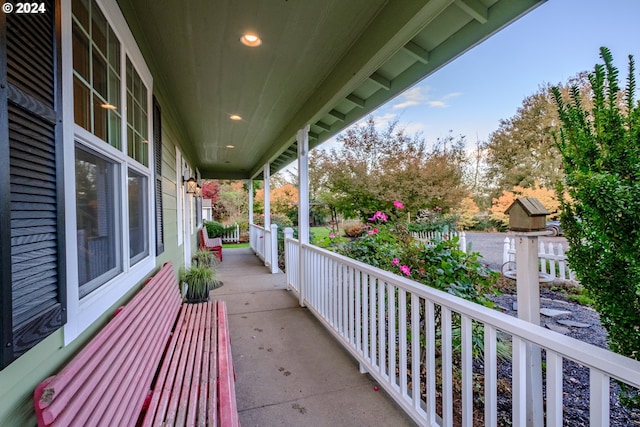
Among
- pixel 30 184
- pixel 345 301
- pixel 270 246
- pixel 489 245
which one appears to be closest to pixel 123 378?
pixel 30 184

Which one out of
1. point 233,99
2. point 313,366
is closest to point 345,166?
point 233,99

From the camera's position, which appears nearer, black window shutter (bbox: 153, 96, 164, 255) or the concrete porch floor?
the concrete porch floor

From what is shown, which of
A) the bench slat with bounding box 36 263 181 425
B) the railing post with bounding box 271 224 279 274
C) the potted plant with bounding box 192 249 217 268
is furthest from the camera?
the railing post with bounding box 271 224 279 274

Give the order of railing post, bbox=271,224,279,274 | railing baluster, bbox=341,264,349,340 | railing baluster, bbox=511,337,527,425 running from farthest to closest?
railing post, bbox=271,224,279,274 < railing baluster, bbox=341,264,349,340 < railing baluster, bbox=511,337,527,425

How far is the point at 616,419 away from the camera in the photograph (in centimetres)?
172

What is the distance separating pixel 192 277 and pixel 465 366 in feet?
12.2

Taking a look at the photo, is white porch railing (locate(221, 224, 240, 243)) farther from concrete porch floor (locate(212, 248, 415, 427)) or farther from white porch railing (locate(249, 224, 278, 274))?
concrete porch floor (locate(212, 248, 415, 427))

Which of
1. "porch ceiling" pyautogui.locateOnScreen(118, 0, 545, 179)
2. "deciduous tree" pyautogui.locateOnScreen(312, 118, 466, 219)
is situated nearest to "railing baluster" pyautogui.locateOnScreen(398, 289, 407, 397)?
"porch ceiling" pyautogui.locateOnScreen(118, 0, 545, 179)

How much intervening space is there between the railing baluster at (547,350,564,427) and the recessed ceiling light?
2.67 metres

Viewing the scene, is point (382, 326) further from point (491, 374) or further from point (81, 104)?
point (81, 104)

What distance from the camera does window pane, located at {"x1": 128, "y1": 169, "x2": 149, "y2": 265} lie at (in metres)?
2.01

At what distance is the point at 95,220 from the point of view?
142 cm

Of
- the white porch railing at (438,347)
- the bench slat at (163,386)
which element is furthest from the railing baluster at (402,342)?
the bench slat at (163,386)

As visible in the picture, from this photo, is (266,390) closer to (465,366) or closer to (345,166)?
(465,366)
